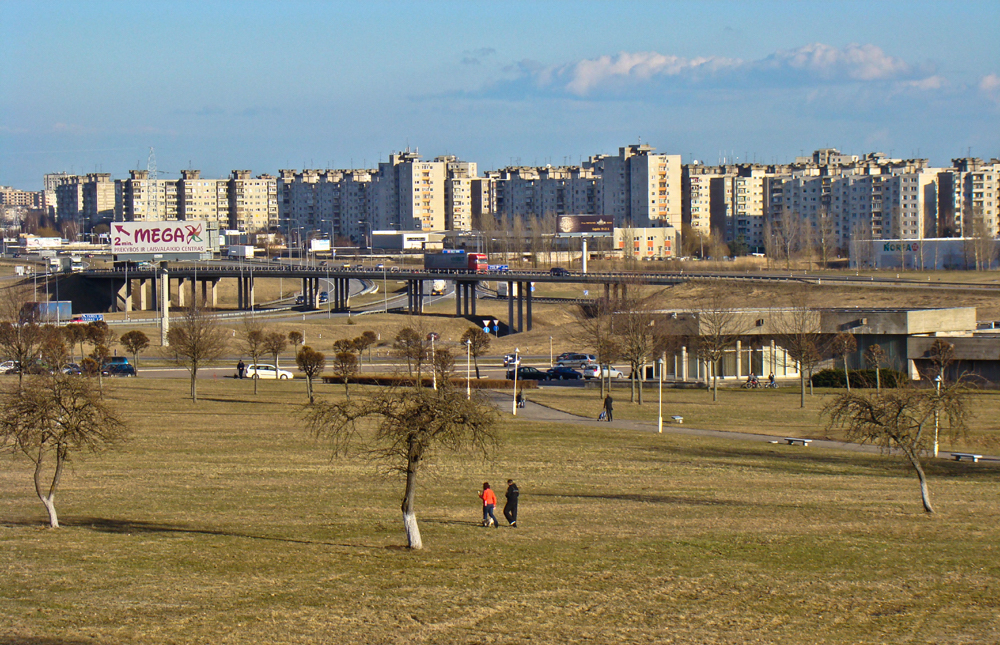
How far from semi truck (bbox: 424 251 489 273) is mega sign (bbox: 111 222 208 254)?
38.2 meters

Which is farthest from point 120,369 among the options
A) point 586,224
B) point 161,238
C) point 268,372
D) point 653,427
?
point 586,224

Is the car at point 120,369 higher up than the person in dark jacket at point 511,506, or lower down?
higher up

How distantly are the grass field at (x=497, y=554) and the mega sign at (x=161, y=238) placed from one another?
62.9 metres

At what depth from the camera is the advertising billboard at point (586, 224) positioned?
186 m

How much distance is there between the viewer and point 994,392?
5453 cm

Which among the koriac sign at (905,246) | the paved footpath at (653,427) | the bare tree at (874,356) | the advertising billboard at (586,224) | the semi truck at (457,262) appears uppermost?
the advertising billboard at (586,224)

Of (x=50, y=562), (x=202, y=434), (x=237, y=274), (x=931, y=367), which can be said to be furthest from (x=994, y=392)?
(x=237, y=274)

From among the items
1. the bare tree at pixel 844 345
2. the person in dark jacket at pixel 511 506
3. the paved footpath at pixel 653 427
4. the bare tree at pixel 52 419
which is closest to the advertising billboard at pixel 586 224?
the bare tree at pixel 844 345

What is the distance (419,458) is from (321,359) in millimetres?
29645

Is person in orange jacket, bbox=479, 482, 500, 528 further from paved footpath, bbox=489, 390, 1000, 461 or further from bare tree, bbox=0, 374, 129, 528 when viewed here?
paved footpath, bbox=489, 390, 1000, 461

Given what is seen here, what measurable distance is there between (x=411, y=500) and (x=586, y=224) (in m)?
173

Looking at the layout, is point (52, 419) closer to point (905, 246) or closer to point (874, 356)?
point (874, 356)

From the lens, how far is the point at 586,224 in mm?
188000

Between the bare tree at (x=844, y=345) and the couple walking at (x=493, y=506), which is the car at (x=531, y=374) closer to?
the bare tree at (x=844, y=345)
